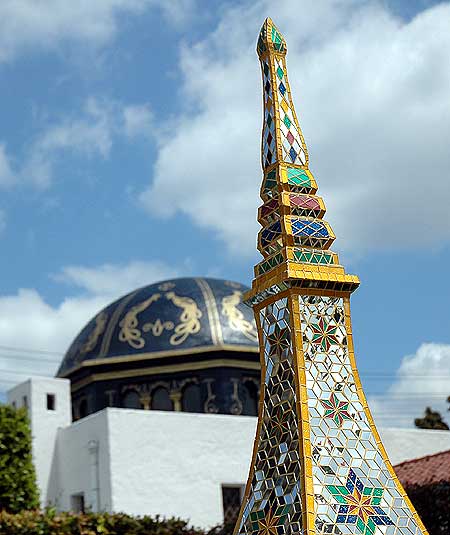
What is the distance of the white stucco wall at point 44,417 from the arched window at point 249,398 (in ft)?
12.2

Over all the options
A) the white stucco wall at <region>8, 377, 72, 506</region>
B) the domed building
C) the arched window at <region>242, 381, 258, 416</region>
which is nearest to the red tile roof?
the arched window at <region>242, 381, 258, 416</region>

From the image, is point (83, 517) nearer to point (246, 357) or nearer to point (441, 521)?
point (441, 521)

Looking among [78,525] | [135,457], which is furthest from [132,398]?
[78,525]

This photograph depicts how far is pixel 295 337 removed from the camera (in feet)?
16.3

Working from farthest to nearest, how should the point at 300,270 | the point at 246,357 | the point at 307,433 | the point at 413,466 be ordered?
the point at 246,357, the point at 413,466, the point at 300,270, the point at 307,433

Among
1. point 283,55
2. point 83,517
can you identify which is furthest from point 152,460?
point 283,55

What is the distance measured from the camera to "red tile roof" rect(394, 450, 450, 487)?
13.8 metres

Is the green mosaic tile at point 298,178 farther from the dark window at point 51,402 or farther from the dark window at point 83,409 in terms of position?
the dark window at point 83,409

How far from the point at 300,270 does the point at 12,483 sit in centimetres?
1270

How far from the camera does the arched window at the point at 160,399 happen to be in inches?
787

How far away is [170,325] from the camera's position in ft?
66.3

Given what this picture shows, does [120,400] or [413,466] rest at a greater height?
[120,400]

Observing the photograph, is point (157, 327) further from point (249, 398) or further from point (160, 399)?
point (249, 398)

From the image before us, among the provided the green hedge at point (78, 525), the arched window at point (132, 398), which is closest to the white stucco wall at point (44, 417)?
the arched window at point (132, 398)
